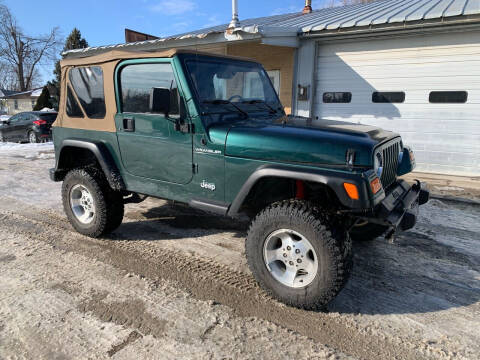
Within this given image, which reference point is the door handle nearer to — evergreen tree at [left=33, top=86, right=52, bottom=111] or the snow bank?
the snow bank

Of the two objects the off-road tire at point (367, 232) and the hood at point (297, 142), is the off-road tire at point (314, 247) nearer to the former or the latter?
the hood at point (297, 142)

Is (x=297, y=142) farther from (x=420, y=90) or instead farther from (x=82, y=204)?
Result: (x=420, y=90)

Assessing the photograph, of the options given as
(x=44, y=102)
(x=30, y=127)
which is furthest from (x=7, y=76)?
(x=30, y=127)

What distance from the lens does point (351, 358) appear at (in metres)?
2.19

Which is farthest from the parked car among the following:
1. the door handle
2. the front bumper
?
the front bumper

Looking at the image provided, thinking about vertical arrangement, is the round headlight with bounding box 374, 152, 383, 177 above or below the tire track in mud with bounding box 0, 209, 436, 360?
above

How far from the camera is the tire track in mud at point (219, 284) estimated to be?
2.32 metres

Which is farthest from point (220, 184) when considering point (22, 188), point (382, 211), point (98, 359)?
point (22, 188)

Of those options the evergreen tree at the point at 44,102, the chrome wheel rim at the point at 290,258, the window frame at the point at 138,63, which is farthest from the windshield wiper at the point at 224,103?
the evergreen tree at the point at 44,102

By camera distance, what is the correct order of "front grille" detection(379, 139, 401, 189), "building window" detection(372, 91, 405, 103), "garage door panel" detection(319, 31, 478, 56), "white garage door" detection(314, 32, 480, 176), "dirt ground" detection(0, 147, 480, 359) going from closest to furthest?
1. "dirt ground" detection(0, 147, 480, 359)
2. "front grille" detection(379, 139, 401, 189)
3. "garage door panel" detection(319, 31, 478, 56)
4. "white garage door" detection(314, 32, 480, 176)
5. "building window" detection(372, 91, 405, 103)

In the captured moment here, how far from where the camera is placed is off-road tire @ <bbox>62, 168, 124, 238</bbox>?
386 cm

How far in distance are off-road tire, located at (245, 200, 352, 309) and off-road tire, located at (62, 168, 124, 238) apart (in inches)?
74.6

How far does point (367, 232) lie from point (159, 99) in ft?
8.61

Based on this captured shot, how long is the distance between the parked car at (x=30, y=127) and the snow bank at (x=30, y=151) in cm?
120
